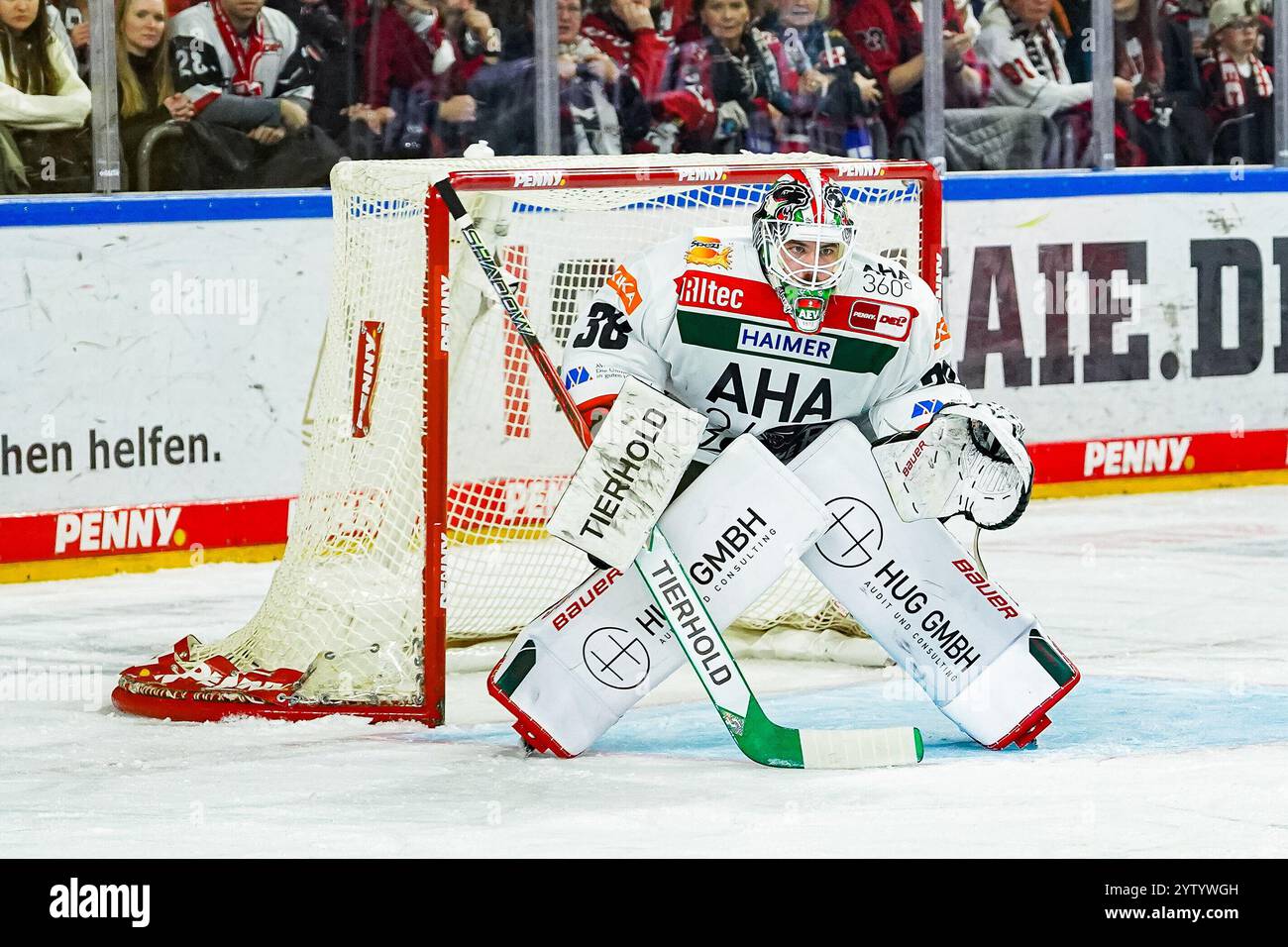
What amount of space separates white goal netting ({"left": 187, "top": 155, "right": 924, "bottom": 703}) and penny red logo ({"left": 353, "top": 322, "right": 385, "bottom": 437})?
3 cm

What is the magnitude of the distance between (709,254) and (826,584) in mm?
667

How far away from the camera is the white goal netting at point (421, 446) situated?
16.9 feet

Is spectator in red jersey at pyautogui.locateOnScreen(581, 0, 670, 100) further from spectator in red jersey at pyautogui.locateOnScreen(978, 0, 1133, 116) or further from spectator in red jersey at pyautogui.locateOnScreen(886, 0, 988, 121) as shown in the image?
spectator in red jersey at pyautogui.locateOnScreen(978, 0, 1133, 116)

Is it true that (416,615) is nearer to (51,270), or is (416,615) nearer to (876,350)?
(876,350)

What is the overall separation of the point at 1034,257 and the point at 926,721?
3.51m

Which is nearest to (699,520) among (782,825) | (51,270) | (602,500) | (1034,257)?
(602,500)

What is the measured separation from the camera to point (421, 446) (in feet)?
16.9

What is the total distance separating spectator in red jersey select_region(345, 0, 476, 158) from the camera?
7.15 metres

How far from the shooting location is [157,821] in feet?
13.3

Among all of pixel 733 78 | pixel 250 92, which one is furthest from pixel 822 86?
pixel 250 92

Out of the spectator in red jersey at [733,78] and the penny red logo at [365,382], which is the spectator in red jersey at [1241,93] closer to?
the spectator in red jersey at [733,78]

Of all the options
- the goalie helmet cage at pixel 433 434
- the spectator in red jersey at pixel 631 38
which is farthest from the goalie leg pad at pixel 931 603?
the spectator in red jersey at pixel 631 38

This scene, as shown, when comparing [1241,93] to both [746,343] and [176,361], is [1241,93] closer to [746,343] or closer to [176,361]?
[176,361]

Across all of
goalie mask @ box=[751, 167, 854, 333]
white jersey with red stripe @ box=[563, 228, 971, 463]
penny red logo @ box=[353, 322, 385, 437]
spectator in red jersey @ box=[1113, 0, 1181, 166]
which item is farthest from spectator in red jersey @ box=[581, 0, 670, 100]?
goalie mask @ box=[751, 167, 854, 333]
